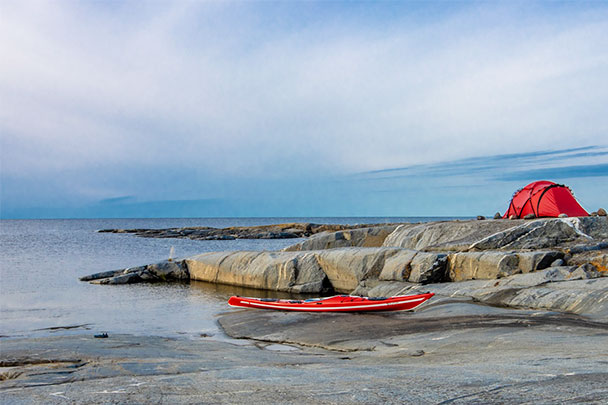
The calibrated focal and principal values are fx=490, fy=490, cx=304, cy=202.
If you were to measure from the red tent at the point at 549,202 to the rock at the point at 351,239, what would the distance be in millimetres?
7859

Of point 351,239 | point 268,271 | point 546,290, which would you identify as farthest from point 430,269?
point 351,239

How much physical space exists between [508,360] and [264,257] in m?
20.7

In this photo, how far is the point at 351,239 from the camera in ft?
98.7

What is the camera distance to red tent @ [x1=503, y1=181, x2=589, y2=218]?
27797 mm

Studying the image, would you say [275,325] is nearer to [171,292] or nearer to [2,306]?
[171,292]

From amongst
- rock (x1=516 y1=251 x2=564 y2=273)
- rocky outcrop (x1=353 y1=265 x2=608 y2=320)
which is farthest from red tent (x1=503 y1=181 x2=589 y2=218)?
rocky outcrop (x1=353 y1=265 x2=608 y2=320)

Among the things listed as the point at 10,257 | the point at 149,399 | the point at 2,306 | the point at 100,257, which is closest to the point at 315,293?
the point at 2,306

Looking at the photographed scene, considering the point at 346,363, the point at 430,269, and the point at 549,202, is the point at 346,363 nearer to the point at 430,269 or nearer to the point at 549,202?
the point at 430,269

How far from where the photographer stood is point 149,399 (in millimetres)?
5617

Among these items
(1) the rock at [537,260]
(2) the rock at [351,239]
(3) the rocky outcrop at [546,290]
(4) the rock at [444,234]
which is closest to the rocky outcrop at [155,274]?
(2) the rock at [351,239]

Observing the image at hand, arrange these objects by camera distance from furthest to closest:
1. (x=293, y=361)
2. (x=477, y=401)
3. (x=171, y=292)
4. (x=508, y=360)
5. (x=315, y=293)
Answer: (x=171, y=292)
(x=315, y=293)
(x=293, y=361)
(x=508, y=360)
(x=477, y=401)

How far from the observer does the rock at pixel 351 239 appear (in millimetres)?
29953

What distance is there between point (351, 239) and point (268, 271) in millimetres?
5997

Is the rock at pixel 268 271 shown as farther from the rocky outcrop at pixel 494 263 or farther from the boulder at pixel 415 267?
the rocky outcrop at pixel 494 263
